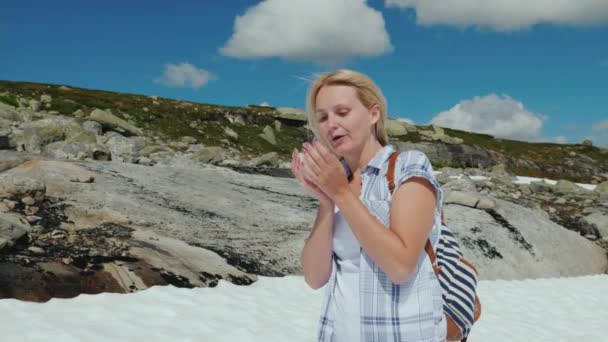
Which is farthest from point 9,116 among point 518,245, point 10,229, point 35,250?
point 518,245

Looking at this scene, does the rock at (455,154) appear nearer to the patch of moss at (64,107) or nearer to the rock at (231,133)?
the rock at (231,133)

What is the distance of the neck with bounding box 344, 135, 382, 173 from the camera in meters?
2.43

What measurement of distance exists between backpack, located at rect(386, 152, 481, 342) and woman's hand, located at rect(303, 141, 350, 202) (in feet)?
0.99

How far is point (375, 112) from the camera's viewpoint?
2.43 m

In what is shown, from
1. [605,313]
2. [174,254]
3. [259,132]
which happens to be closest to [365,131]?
[174,254]

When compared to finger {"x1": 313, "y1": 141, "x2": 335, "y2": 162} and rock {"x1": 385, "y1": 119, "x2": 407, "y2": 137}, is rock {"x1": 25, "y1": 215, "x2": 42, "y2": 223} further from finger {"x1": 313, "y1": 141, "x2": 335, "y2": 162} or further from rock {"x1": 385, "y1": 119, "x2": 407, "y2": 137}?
rock {"x1": 385, "y1": 119, "x2": 407, "y2": 137}

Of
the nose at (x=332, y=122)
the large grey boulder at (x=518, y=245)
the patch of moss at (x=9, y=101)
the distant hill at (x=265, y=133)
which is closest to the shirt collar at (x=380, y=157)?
the nose at (x=332, y=122)

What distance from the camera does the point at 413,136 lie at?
76.8 m

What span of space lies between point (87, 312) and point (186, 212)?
4276 millimetres

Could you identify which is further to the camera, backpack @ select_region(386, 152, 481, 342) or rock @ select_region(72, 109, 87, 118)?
→ rock @ select_region(72, 109, 87, 118)

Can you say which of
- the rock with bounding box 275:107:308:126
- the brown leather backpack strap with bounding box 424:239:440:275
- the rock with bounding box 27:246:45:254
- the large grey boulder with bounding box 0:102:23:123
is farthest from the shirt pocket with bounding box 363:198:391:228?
the rock with bounding box 275:107:308:126

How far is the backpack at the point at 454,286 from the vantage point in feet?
7.30

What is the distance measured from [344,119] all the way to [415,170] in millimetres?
462

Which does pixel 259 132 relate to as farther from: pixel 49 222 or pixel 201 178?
pixel 49 222
